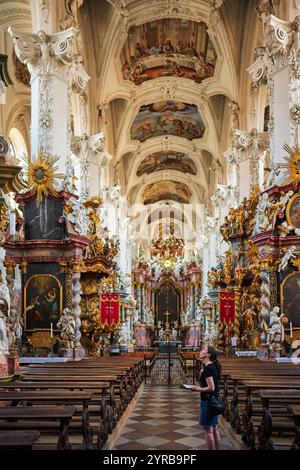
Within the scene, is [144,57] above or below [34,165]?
above

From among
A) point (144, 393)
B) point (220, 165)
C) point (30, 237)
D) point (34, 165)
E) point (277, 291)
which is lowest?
point (144, 393)

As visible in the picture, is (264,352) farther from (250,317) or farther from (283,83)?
(283,83)

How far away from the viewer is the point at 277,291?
15078 millimetres

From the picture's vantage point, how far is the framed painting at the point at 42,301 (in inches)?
587

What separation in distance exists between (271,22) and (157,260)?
31895 millimetres

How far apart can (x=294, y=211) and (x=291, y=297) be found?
2.36 metres

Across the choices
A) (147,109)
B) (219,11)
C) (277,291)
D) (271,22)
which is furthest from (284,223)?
(147,109)

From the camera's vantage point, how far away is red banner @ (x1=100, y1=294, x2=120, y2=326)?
1989 centimetres

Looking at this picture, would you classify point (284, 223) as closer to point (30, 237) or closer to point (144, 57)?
point (30, 237)

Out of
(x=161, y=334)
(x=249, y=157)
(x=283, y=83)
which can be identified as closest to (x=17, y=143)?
(x=249, y=157)

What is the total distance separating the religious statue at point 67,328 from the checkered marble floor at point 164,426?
292 centimetres

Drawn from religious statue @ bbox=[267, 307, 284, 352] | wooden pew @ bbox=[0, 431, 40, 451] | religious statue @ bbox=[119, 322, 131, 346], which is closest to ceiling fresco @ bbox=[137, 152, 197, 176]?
religious statue @ bbox=[119, 322, 131, 346]

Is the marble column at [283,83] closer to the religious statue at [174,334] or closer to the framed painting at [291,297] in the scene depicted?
the framed painting at [291,297]

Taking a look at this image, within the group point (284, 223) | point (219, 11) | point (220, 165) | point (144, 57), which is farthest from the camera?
point (220, 165)
